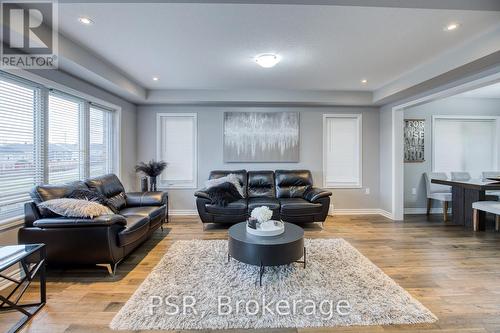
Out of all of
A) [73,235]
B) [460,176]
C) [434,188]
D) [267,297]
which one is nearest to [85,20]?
[73,235]

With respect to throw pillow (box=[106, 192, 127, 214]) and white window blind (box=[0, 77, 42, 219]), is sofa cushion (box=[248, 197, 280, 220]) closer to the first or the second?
throw pillow (box=[106, 192, 127, 214])

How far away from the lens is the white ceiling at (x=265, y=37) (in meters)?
2.21

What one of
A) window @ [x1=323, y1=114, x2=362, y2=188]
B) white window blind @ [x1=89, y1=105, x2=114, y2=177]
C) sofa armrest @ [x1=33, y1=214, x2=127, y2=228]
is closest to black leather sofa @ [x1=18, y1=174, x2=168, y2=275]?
sofa armrest @ [x1=33, y1=214, x2=127, y2=228]

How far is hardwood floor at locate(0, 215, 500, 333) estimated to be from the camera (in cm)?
189

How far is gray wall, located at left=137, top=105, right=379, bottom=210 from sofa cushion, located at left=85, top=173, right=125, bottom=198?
1.38m

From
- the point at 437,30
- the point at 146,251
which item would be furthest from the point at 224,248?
the point at 437,30

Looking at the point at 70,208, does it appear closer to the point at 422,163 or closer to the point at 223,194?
the point at 223,194

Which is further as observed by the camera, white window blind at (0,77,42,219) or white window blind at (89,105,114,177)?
white window blind at (89,105,114,177)

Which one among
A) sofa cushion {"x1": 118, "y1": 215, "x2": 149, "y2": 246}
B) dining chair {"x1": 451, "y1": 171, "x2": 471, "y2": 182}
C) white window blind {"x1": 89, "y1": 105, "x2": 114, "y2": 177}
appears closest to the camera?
sofa cushion {"x1": 118, "y1": 215, "x2": 149, "y2": 246}

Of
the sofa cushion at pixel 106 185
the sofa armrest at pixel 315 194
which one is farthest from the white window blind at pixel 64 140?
the sofa armrest at pixel 315 194

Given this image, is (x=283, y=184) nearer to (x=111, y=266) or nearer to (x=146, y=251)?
(x=146, y=251)

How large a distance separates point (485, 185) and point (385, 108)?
2.22m

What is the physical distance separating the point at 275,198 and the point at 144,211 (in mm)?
2347

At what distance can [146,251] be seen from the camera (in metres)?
3.28
